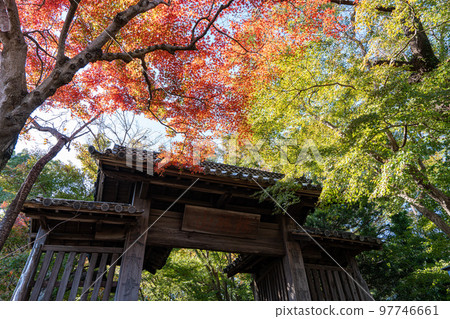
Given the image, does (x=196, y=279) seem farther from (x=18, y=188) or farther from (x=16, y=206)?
(x=18, y=188)

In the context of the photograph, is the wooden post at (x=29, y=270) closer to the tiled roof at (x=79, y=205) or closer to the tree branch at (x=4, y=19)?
the tiled roof at (x=79, y=205)

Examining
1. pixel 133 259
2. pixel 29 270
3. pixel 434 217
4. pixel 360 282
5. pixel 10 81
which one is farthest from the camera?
pixel 434 217

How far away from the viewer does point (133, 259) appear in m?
5.79

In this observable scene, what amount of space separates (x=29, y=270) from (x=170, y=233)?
9.56 feet

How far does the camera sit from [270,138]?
37.1ft

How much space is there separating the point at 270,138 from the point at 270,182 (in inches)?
178

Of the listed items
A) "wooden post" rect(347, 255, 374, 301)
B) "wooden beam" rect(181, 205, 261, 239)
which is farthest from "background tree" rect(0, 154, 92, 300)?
"wooden post" rect(347, 255, 374, 301)

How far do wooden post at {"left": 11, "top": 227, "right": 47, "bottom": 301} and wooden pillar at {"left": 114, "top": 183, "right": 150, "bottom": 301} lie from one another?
1.70 m

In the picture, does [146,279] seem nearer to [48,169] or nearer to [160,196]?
[48,169]

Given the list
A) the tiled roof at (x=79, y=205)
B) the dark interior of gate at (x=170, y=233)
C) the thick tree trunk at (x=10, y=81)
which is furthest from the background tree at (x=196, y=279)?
the thick tree trunk at (x=10, y=81)

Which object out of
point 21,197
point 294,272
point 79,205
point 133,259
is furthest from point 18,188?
point 294,272
